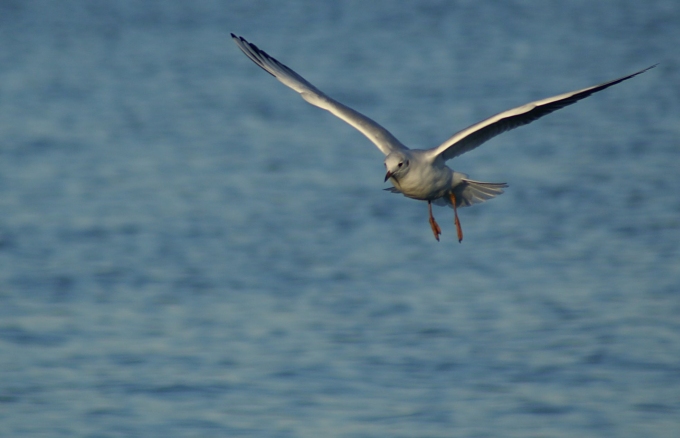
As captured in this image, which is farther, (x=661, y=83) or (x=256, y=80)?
(x=256, y=80)

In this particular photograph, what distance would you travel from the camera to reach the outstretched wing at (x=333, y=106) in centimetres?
900

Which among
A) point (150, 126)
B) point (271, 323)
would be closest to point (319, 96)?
point (271, 323)

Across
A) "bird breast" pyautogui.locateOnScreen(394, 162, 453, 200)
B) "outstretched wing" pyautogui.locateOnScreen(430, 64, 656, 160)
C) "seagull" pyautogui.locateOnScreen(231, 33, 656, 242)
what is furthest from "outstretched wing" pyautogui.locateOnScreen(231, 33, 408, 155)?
"outstretched wing" pyautogui.locateOnScreen(430, 64, 656, 160)

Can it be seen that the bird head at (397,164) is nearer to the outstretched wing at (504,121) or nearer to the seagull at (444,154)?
the seagull at (444,154)

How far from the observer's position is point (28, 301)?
12.0 metres

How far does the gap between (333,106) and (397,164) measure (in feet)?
3.98

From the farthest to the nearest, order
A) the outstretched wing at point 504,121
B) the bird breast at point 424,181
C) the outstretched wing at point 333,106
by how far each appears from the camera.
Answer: the outstretched wing at point 333,106 < the bird breast at point 424,181 < the outstretched wing at point 504,121

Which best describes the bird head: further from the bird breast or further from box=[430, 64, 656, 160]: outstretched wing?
box=[430, 64, 656, 160]: outstretched wing

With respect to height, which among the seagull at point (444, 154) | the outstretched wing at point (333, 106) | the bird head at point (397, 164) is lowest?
the bird head at point (397, 164)

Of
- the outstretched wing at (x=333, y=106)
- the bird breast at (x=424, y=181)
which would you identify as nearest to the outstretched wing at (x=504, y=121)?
the bird breast at (x=424, y=181)

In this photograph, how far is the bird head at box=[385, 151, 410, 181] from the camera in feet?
26.9

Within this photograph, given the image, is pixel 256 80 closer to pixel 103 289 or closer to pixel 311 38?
pixel 311 38

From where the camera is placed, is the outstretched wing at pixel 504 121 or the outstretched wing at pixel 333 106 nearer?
the outstretched wing at pixel 504 121

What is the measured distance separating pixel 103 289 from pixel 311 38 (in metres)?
14.4
